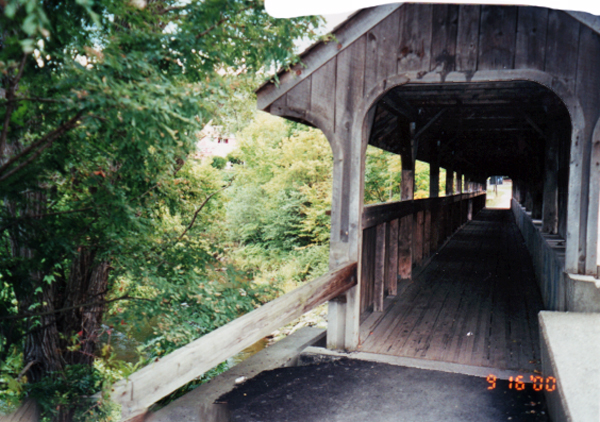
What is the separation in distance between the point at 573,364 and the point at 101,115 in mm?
2729

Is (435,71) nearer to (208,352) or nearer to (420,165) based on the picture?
(208,352)

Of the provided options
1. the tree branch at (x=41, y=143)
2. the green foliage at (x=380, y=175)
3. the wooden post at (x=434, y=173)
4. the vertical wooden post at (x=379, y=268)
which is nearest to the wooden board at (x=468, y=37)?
Result: the vertical wooden post at (x=379, y=268)

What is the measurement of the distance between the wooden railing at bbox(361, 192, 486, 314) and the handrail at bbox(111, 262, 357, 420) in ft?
4.86

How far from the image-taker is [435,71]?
4.18 metres

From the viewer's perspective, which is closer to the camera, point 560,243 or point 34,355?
point 34,355

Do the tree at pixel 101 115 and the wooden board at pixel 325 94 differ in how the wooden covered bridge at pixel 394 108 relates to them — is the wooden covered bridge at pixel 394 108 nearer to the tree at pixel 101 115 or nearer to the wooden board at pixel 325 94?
the wooden board at pixel 325 94

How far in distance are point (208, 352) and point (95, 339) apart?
130 inches

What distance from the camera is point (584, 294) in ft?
12.7

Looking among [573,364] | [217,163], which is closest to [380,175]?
[217,163]

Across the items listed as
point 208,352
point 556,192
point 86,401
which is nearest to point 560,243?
point 556,192

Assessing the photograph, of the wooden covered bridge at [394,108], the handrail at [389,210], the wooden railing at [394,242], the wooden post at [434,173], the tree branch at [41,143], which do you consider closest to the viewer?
the tree branch at [41,143]

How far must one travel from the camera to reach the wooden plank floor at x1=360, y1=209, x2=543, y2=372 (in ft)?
14.8

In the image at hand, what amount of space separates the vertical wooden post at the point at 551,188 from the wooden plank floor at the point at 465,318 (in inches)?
37.1

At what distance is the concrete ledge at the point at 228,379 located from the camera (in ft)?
10.8
